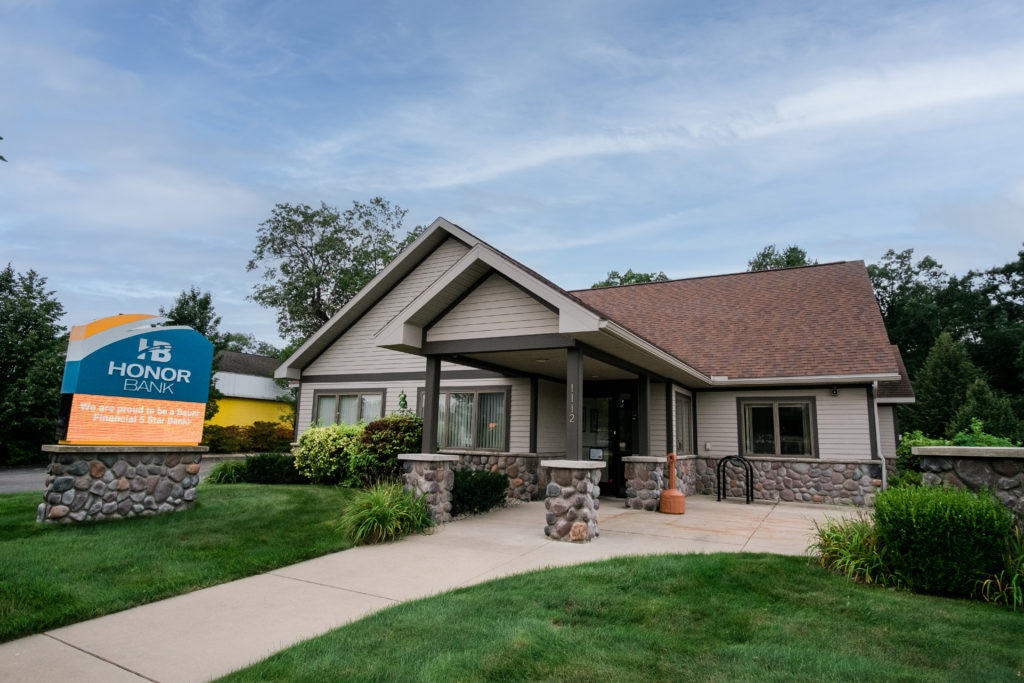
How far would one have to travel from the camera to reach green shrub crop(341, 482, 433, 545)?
7.16 m

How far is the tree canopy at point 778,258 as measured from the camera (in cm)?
3839

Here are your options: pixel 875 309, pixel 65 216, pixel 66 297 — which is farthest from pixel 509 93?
pixel 66 297

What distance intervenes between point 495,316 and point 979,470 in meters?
5.82

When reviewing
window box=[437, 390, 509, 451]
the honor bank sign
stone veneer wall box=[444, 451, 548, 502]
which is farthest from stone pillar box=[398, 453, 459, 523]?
window box=[437, 390, 509, 451]

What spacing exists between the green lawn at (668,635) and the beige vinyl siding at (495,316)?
3636 mm

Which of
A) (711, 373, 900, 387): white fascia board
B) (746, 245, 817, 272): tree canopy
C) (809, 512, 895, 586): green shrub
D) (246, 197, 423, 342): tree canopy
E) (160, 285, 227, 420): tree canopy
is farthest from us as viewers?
(746, 245, 817, 272): tree canopy

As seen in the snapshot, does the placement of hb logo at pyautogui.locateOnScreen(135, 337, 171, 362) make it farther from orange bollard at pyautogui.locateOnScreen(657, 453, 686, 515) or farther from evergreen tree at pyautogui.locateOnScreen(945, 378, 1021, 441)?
evergreen tree at pyautogui.locateOnScreen(945, 378, 1021, 441)

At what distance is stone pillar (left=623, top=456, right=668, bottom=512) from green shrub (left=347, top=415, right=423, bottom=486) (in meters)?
4.46

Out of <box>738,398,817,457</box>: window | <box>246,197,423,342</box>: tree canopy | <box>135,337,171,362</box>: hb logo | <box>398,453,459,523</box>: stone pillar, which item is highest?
<box>246,197,423,342</box>: tree canopy

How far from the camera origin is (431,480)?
8289 millimetres

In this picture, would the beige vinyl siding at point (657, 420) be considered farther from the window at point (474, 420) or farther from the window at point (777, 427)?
the window at point (474, 420)

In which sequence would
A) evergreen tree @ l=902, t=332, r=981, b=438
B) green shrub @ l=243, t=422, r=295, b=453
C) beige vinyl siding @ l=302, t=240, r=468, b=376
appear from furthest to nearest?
1. green shrub @ l=243, t=422, r=295, b=453
2. evergreen tree @ l=902, t=332, r=981, b=438
3. beige vinyl siding @ l=302, t=240, r=468, b=376

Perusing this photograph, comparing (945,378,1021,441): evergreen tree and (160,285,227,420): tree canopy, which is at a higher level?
(160,285,227,420): tree canopy

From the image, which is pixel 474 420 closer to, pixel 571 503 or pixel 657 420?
pixel 657 420
